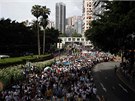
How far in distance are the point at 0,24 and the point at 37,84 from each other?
5955cm

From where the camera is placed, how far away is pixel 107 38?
4300cm

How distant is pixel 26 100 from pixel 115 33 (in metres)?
16.0

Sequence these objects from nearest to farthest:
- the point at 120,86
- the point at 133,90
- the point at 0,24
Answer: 1. the point at 133,90
2. the point at 120,86
3. the point at 0,24

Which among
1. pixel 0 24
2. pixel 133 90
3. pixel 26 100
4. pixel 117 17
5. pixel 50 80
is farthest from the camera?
pixel 0 24

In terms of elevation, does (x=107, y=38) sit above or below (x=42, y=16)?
below

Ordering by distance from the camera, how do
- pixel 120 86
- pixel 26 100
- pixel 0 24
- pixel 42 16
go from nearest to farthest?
pixel 26 100
pixel 120 86
pixel 0 24
pixel 42 16

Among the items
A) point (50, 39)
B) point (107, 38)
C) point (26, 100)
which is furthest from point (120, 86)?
point (50, 39)

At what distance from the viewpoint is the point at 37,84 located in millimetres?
31750

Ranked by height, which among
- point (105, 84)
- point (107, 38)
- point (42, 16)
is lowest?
point (105, 84)

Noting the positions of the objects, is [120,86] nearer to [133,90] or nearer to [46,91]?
[133,90]

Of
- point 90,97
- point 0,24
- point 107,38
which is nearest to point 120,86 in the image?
Result: point 107,38

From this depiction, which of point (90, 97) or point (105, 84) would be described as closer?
point (90, 97)

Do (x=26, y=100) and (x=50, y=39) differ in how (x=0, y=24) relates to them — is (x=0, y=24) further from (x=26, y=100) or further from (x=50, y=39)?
(x=26, y=100)

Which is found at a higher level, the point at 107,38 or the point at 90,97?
the point at 107,38
